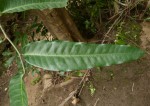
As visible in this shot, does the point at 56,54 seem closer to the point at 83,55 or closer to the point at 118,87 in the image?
the point at 83,55

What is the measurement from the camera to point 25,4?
0.72 meters

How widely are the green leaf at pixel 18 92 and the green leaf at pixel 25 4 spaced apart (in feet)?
0.61

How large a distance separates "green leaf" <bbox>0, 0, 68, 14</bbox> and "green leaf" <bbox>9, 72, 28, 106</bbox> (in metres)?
0.18

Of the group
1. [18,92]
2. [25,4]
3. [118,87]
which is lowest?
[118,87]

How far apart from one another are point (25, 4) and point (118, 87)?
1.42m

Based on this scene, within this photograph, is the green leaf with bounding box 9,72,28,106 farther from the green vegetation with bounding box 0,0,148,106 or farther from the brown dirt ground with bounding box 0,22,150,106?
the brown dirt ground with bounding box 0,22,150,106

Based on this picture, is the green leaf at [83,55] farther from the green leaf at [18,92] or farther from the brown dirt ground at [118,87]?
the brown dirt ground at [118,87]

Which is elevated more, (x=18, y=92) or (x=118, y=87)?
(x=18, y=92)

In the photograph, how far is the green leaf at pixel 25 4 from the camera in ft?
2.35

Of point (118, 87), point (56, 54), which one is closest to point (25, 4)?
point (56, 54)

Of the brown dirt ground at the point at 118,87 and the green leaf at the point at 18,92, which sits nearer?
the green leaf at the point at 18,92

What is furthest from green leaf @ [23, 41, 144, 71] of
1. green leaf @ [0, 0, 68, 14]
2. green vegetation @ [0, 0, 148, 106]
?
green leaf @ [0, 0, 68, 14]

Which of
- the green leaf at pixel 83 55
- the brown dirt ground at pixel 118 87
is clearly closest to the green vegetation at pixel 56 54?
the green leaf at pixel 83 55

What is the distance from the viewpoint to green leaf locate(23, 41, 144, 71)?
63 centimetres
